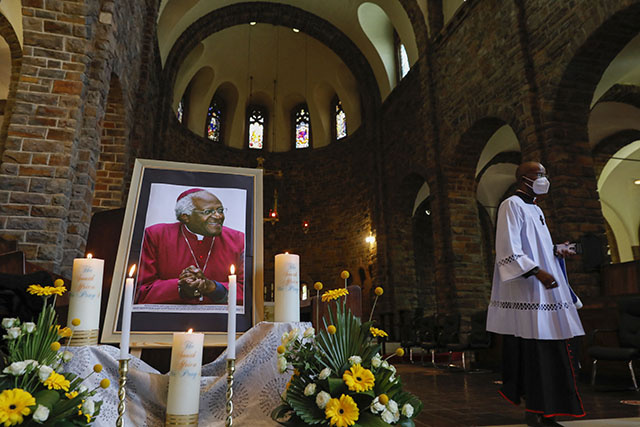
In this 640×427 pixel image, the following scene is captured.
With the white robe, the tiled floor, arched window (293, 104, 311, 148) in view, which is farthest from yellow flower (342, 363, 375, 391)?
arched window (293, 104, 311, 148)

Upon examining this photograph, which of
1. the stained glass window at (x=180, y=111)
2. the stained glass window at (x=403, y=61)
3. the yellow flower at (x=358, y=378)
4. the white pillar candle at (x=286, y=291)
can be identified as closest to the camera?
the yellow flower at (x=358, y=378)

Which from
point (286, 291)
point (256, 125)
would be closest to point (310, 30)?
point (256, 125)

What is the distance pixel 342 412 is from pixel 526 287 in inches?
83.3

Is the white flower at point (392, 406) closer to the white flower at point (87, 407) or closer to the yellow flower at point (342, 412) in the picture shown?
the yellow flower at point (342, 412)

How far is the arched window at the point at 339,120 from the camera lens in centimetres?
1670

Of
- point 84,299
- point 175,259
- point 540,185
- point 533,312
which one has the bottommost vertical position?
point 533,312

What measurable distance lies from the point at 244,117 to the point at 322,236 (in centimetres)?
568

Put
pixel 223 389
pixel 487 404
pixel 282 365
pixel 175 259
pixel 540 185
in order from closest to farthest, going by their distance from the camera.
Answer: pixel 282 365 → pixel 223 389 → pixel 175 259 → pixel 540 185 → pixel 487 404

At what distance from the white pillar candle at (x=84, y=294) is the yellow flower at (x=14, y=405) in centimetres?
53

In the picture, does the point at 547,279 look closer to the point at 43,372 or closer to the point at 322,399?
the point at 322,399

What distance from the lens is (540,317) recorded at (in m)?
2.85

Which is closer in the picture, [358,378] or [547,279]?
[358,378]

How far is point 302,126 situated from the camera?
18.0 meters

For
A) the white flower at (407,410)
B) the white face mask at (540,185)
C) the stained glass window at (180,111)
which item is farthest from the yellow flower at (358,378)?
the stained glass window at (180,111)
